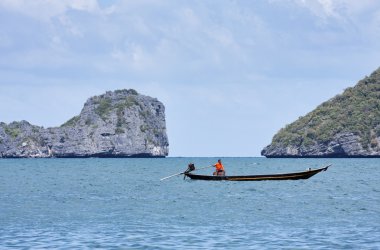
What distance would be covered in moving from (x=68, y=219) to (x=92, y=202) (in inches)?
531

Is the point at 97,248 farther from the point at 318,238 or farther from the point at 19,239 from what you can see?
the point at 318,238

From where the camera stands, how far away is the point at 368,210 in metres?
50.6

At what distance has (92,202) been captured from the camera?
58.9m

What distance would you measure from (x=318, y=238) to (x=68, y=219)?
16.1 m

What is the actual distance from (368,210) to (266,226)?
1216cm

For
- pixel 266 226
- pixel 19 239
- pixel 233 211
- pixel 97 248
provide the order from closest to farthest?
pixel 97 248, pixel 19 239, pixel 266 226, pixel 233 211

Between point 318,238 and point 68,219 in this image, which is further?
point 68,219

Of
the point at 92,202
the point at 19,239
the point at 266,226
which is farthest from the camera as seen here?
the point at 92,202

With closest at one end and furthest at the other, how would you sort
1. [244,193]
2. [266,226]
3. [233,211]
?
[266,226], [233,211], [244,193]

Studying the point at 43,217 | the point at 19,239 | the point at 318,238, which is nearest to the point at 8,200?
the point at 43,217

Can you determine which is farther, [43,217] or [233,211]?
[233,211]

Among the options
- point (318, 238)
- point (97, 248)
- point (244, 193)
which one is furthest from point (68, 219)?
point (244, 193)

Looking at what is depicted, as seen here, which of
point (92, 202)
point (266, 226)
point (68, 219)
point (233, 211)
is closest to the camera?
point (266, 226)

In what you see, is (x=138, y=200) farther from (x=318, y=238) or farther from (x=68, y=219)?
(x=318, y=238)
